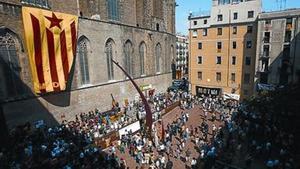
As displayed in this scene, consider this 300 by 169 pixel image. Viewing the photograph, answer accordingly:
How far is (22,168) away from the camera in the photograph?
1223 cm

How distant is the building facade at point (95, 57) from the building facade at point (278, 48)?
15771 mm

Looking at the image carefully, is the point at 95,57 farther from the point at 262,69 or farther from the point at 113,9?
the point at 262,69

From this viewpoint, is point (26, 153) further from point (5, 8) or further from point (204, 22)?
A: point (204, 22)

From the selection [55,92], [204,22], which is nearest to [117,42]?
[55,92]

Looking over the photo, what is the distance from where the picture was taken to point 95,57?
78.6 ft

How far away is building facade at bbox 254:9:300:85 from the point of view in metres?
26.1

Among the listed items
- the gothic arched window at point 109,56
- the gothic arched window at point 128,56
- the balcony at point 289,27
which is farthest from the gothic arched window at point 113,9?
the balcony at point 289,27

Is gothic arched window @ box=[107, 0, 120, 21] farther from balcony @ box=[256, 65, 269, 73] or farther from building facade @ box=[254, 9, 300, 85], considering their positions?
balcony @ box=[256, 65, 269, 73]

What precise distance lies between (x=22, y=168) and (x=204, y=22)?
31085 mm

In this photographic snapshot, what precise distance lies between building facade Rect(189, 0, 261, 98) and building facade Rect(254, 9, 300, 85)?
144cm

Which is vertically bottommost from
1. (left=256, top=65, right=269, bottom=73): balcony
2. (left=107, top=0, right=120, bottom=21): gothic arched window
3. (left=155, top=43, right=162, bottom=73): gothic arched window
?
(left=256, top=65, right=269, bottom=73): balcony

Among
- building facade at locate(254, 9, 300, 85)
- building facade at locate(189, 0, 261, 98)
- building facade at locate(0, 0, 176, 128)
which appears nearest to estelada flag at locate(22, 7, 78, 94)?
building facade at locate(0, 0, 176, 128)

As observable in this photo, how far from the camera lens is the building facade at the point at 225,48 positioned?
30.1 m

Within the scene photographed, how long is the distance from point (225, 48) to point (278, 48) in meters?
7.13
